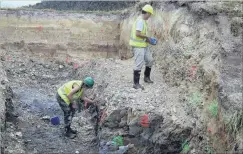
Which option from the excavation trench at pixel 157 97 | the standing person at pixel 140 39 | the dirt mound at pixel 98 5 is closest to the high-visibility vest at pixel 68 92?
the excavation trench at pixel 157 97

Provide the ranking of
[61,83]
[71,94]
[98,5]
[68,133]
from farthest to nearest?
[98,5], [61,83], [68,133], [71,94]

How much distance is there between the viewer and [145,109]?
23.3 ft

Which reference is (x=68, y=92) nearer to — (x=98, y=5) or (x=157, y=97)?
(x=157, y=97)

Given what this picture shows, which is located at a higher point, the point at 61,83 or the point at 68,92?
the point at 68,92

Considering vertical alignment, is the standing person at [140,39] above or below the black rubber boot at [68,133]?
above

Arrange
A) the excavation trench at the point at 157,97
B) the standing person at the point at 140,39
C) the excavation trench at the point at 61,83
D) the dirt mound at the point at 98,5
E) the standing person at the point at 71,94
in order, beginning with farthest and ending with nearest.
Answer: the dirt mound at the point at 98,5 < the standing person at the point at 140,39 < the standing person at the point at 71,94 < the excavation trench at the point at 61,83 < the excavation trench at the point at 157,97

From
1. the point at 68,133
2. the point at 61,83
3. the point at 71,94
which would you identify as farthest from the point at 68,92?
the point at 61,83

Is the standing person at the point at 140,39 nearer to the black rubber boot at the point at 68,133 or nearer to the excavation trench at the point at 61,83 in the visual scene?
the excavation trench at the point at 61,83

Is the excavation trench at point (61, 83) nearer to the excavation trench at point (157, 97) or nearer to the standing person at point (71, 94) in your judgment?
the excavation trench at point (157, 97)

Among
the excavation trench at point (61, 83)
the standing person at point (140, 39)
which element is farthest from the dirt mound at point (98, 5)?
the standing person at point (140, 39)

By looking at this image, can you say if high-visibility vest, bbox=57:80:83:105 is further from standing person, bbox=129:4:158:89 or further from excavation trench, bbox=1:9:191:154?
A: standing person, bbox=129:4:158:89

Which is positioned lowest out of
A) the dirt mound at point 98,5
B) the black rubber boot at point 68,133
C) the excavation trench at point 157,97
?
the black rubber boot at point 68,133

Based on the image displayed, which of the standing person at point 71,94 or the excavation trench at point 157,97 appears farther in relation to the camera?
the standing person at point 71,94

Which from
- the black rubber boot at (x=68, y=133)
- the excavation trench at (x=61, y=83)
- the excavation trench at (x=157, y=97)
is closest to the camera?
the excavation trench at (x=157, y=97)
